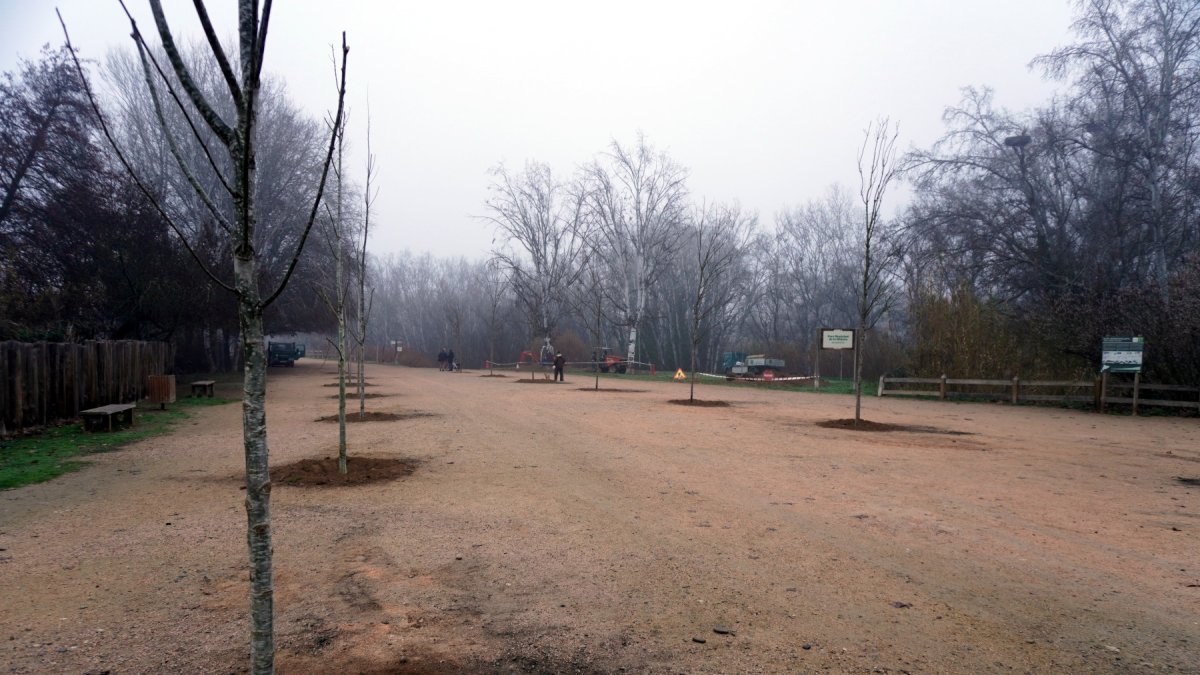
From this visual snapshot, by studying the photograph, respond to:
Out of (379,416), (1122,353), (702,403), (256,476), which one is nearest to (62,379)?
(379,416)

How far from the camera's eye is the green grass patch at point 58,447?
27.5 ft

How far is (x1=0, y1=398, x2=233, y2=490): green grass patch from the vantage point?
8.37 metres

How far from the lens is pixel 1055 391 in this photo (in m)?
19.8

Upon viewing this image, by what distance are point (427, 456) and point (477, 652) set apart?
6492 mm

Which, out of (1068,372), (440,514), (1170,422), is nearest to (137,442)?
(440,514)

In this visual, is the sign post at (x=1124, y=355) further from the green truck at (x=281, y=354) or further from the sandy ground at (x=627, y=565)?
the green truck at (x=281, y=354)

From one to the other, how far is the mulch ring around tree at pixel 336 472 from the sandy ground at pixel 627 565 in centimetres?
26

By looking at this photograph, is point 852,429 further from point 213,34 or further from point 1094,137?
point 1094,137

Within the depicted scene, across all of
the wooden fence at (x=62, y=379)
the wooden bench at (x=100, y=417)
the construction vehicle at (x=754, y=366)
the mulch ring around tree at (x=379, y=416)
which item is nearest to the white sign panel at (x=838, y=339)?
the construction vehicle at (x=754, y=366)

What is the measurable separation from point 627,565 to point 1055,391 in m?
20.2

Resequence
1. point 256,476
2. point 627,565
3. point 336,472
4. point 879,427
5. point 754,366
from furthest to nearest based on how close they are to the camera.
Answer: point 754,366 < point 879,427 < point 336,472 < point 627,565 < point 256,476

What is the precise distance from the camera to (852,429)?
43.8 ft

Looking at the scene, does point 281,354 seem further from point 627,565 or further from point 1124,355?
point 627,565

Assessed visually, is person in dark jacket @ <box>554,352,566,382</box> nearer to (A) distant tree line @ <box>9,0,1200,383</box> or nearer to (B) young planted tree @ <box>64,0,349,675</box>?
(A) distant tree line @ <box>9,0,1200,383</box>
